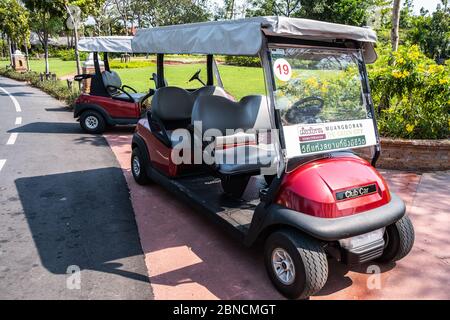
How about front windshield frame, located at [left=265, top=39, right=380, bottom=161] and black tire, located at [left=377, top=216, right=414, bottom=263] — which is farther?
black tire, located at [left=377, top=216, right=414, bottom=263]

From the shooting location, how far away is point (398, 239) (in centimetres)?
313

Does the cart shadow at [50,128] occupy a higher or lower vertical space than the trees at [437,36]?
lower

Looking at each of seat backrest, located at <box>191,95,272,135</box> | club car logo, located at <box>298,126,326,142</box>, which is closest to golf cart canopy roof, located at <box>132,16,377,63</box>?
club car logo, located at <box>298,126,326,142</box>

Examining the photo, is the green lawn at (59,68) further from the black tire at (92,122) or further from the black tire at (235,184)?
the black tire at (235,184)

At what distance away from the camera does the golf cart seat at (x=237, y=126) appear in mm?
4039

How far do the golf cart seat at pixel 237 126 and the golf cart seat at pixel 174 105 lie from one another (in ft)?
2.04

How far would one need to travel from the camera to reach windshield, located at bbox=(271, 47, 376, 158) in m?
2.92

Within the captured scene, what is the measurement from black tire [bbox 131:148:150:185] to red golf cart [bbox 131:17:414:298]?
129 centimetres

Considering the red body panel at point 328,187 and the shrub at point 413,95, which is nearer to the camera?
the red body panel at point 328,187

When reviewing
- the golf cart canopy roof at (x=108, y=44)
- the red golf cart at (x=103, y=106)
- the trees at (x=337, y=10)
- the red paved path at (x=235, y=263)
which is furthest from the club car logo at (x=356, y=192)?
the trees at (x=337, y=10)

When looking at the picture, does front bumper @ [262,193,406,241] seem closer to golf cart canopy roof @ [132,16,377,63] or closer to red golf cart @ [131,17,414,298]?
red golf cart @ [131,17,414,298]

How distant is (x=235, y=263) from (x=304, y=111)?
4.86 feet

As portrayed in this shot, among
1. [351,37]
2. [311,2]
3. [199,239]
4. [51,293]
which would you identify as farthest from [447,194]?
[311,2]

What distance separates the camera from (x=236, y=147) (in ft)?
14.4
